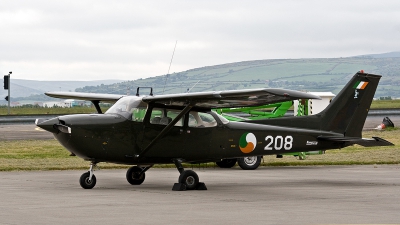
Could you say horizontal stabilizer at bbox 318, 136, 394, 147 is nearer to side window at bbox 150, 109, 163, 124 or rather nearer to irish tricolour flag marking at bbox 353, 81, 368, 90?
irish tricolour flag marking at bbox 353, 81, 368, 90

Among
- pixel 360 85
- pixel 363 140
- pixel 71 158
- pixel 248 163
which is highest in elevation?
pixel 360 85

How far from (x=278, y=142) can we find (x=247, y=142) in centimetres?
82

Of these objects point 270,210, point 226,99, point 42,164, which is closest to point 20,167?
point 42,164

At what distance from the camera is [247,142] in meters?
17.3

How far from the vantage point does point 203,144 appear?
16.9m

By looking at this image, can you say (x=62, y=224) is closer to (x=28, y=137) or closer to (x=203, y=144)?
(x=203, y=144)

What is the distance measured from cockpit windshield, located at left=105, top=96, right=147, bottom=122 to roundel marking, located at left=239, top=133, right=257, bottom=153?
8.12ft

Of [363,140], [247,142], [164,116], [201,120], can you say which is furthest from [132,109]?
[363,140]

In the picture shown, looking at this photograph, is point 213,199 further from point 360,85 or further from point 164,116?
point 360,85

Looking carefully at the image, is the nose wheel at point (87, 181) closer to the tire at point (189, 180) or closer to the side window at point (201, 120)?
the tire at point (189, 180)

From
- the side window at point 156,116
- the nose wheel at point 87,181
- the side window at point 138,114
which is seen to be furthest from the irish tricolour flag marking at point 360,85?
the nose wheel at point 87,181

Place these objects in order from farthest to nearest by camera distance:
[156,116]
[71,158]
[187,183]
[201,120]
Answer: [71,158] < [201,120] < [156,116] < [187,183]

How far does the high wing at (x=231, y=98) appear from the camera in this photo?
1409 cm

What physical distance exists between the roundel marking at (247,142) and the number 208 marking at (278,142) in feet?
1.08
